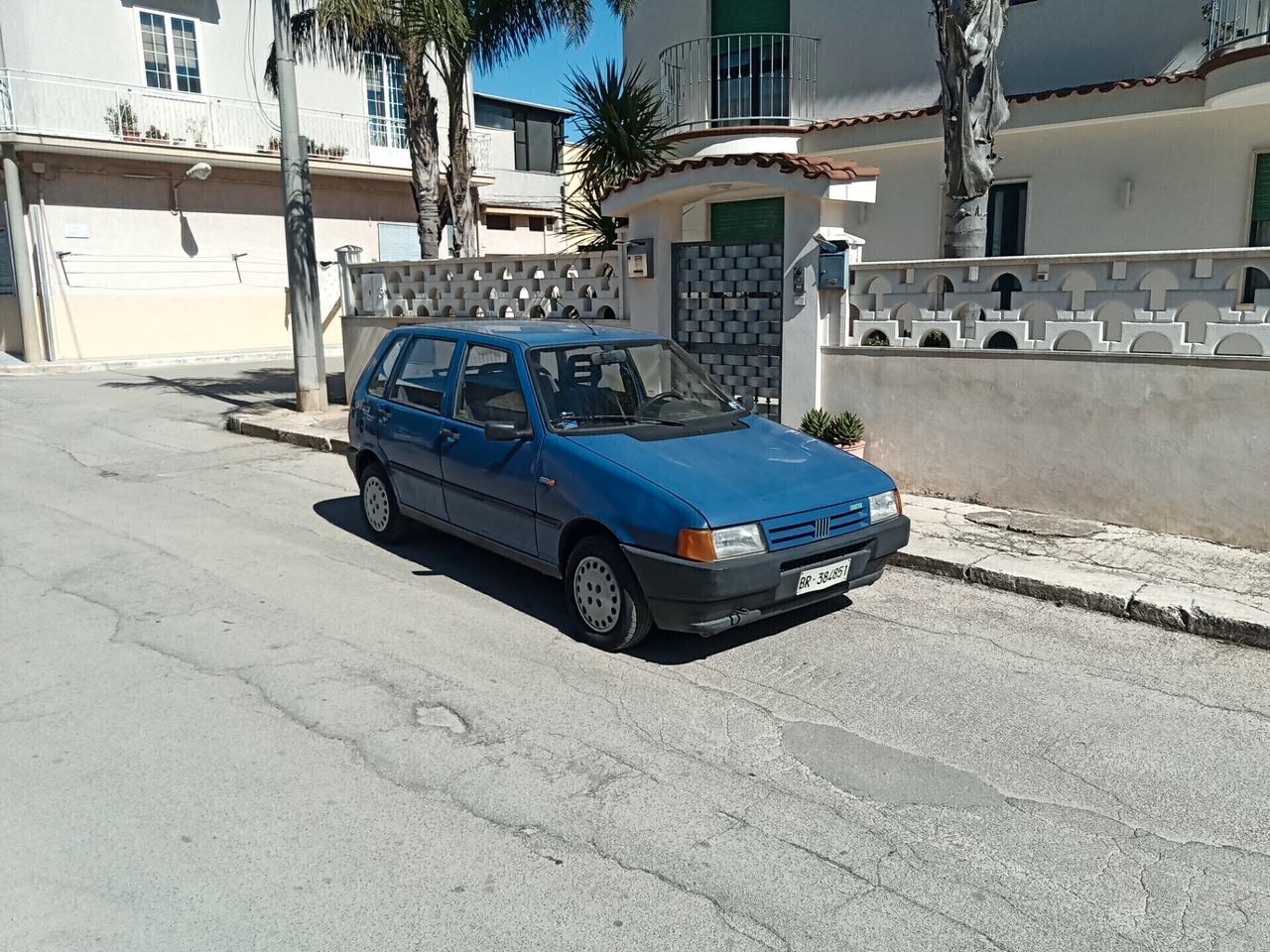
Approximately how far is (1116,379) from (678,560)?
13.7ft

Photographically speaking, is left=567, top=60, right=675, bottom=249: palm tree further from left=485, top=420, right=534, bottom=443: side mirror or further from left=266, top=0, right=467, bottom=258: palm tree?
left=485, top=420, right=534, bottom=443: side mirror

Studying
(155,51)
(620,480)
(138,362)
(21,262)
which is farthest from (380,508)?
(155,51)

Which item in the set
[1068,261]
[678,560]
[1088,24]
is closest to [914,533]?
[1068,261]

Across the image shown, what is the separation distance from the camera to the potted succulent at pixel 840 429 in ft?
28.3

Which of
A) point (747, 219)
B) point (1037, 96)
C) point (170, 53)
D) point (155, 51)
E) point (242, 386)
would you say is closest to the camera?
point (1037, 96)

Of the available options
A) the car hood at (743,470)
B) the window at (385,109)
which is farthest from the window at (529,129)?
the car hood at (743,470)

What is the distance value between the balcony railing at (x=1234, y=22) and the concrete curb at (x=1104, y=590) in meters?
6.43

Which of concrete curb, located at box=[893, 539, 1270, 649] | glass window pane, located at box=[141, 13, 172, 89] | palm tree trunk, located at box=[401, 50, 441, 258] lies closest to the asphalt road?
concrete curb, located at box=[893, 539, 1270, 649]

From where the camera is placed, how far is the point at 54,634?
5.74m

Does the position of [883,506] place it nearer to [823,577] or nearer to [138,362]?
[823,577]

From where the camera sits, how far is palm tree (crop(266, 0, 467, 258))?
12.8 m

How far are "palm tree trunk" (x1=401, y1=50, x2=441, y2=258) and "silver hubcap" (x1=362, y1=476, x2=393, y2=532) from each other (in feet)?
24.7

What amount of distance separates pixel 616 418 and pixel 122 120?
67.7 ft

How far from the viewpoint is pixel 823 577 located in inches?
212
